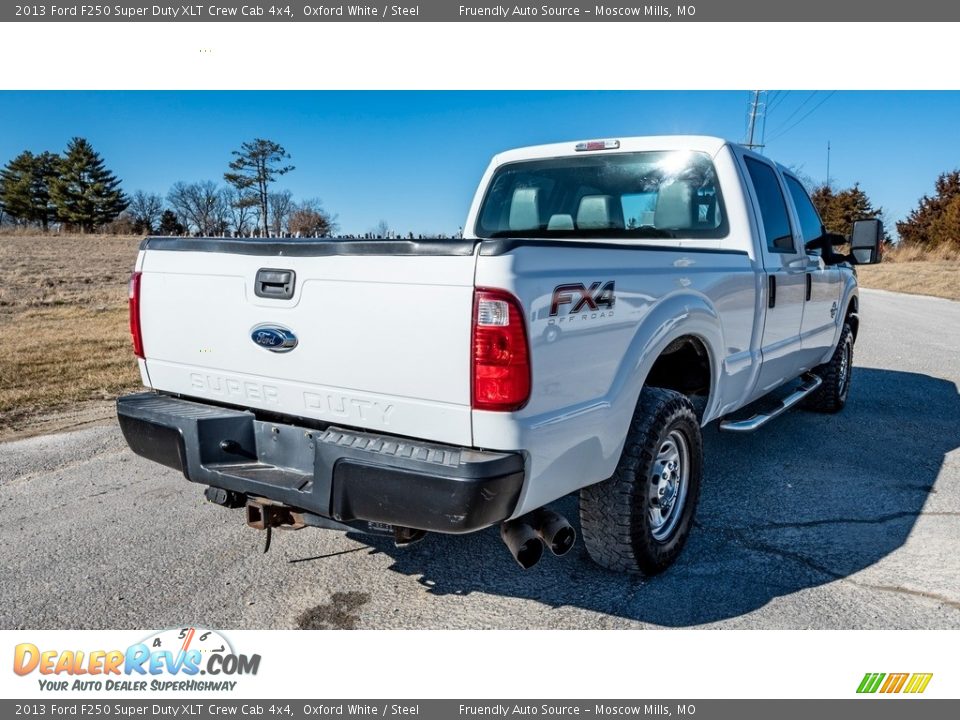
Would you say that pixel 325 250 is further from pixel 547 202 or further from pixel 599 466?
pixel 547 202

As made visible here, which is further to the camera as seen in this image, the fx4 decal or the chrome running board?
the chrome running board

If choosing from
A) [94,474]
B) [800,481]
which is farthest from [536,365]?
[94,474]

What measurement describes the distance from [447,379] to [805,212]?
4284 millimetres

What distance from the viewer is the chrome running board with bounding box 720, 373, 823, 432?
159 inches

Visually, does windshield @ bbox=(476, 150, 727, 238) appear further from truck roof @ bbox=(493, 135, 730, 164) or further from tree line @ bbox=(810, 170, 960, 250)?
tree line @ bbox=(810, 170, 960, 250)

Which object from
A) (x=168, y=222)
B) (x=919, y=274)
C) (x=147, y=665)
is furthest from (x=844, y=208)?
(x=147, y=665)

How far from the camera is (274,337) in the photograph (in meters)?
2.70

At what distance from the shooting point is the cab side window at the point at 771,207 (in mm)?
4371

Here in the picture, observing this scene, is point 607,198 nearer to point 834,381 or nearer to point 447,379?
point 447,379

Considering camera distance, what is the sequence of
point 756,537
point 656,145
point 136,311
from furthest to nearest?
point 656,145 → point 756,537 → point 136,311

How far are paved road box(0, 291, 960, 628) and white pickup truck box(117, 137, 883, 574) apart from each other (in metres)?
0.33

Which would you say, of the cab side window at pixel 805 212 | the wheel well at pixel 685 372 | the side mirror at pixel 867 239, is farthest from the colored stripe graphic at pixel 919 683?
the side mirror at pixel 867 239

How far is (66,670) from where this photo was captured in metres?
2.63

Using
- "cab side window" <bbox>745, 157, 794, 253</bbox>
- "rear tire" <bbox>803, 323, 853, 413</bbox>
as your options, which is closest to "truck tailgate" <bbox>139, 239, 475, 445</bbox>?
"cab side window" <bbox>745, 157, 794, 253</bbox>
